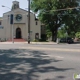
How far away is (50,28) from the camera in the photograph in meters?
Answer: 61.7

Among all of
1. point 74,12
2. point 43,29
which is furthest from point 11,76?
point 43,29

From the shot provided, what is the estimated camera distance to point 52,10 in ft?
179

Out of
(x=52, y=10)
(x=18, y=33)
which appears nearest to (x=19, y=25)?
(x=18, y=33)

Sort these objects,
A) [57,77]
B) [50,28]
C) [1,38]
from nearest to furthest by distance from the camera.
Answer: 1. [57,77]
2. [50,28]
3. [1,38]

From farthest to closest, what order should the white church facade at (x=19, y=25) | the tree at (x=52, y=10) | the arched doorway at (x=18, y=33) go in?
the arched doorway at (x=18, y=33) → the white church facade at (x=19, y=25) → the tree at (x=52, y=10)

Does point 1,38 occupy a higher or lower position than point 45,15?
lower

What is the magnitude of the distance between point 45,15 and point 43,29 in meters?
15.1

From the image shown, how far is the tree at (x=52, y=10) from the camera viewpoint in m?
55.8

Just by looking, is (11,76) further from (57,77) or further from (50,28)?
(50,28)

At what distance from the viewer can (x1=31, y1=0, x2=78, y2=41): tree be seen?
55.8 meters

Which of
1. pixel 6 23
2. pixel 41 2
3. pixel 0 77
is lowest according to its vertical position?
pixel 0 77

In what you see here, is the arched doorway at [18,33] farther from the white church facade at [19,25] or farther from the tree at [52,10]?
the tree at [52,10]

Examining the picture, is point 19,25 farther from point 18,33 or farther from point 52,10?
point 52,10

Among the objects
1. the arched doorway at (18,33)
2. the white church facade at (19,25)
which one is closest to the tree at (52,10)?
the white church facade at (19,25)
